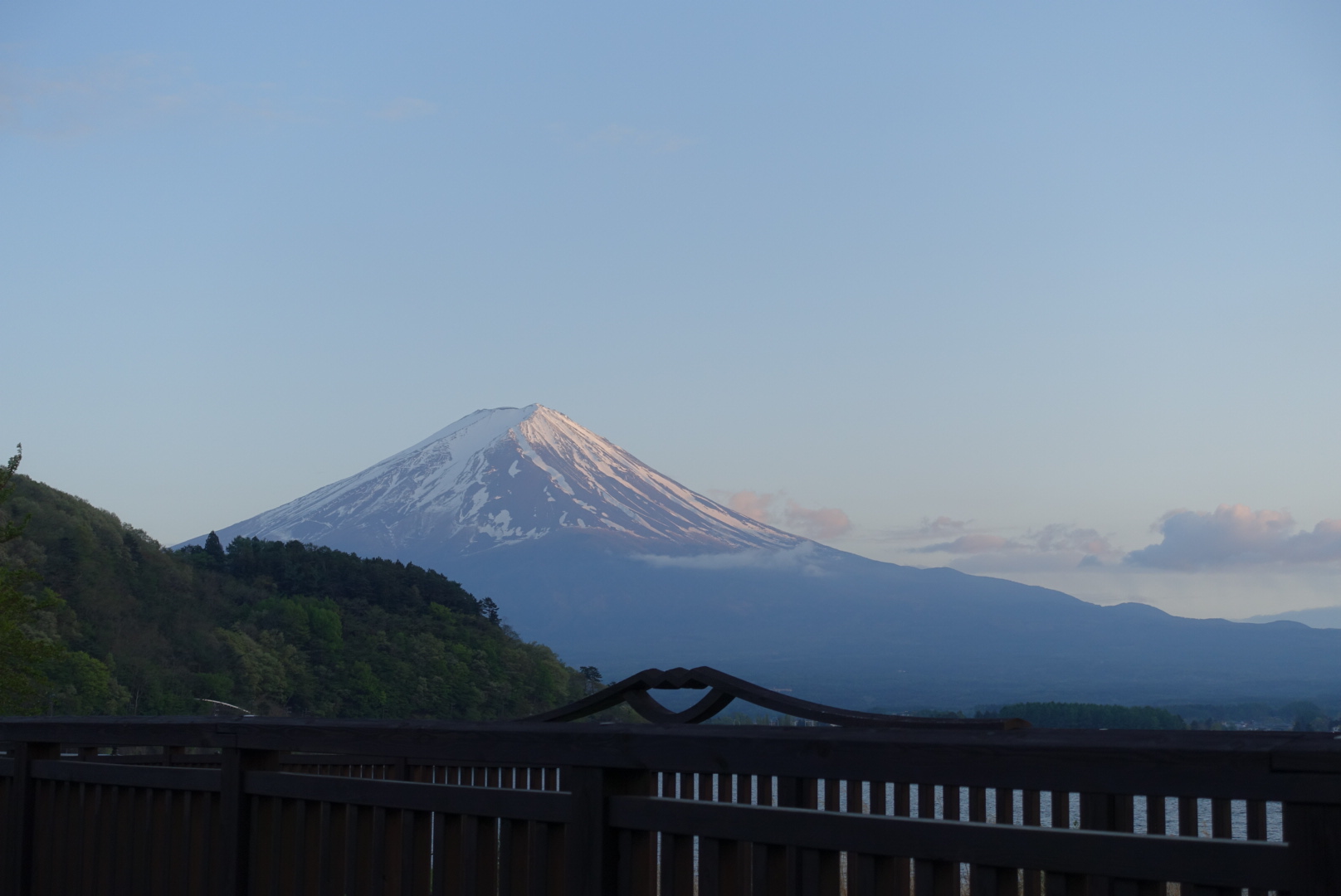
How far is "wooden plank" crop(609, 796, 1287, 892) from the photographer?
1751 millimetres

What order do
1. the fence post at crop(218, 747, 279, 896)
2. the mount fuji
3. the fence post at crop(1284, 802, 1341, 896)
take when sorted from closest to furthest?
the fence post at crop(1284, 802, 1341, 896) < the fence post at crop(218, 747, 279, 896) < the mount fuji

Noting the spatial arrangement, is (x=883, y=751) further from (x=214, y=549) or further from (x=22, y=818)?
(x=214, y=549)

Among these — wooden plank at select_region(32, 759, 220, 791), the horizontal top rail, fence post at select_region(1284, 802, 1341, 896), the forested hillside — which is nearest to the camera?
fence post at select_region(1284, 802, 1341, 896)

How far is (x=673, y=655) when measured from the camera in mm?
167375

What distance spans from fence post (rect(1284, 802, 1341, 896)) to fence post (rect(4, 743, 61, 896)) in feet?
10.9

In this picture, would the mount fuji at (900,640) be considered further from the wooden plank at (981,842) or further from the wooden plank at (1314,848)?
the wooden plank at (1314,848)

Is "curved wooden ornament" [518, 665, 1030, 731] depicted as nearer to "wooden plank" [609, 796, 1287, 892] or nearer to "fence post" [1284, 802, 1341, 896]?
"wooden plank" [609, 796, 1287, 892]

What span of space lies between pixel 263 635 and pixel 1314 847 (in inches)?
2612

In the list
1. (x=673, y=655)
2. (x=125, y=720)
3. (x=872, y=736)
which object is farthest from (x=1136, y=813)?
(x=673, y=655)

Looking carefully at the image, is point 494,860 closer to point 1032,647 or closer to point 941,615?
point 1032,647

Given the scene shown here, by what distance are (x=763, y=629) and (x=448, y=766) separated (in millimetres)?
182709

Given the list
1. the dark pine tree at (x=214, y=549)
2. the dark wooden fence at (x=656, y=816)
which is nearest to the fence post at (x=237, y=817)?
the dark wooden fence at (x=656, y=816)

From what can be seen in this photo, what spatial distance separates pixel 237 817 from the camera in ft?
10.0

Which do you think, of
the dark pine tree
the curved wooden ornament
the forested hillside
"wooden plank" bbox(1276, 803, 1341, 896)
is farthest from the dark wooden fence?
the dark pine tree
